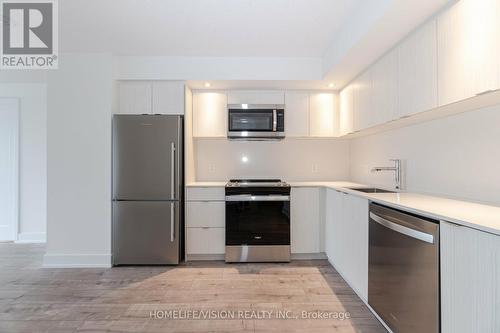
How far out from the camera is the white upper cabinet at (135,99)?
3455 millimetres

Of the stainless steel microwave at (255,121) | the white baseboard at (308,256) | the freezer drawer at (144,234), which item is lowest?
the white baseboard at (308,256)

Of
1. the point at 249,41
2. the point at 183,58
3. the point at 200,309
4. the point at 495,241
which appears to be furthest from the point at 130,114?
the point at 495,241

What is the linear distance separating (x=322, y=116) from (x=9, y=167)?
4613 mm

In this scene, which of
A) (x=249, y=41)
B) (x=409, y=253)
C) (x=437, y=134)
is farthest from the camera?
(x=249, y=41)

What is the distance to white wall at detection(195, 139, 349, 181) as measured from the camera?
402 centimetres

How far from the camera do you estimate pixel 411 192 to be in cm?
260

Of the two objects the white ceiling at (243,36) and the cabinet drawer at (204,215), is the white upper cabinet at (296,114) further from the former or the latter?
the cabinet drawer at (204,215)

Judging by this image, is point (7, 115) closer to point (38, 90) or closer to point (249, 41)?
point (38, 90)

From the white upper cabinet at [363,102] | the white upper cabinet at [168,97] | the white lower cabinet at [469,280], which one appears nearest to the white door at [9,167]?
the white upper cabinet at [168,97]

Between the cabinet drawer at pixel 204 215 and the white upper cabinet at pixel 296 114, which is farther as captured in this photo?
the white upper cabinet at pixel 296 114

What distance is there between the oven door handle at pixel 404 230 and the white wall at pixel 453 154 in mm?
607

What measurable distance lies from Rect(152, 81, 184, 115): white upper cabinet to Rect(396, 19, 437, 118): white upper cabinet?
2.31 meters

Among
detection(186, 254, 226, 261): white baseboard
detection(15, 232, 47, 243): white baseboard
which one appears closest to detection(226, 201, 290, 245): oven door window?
detection(186, 254, 226, 261): white baseboard

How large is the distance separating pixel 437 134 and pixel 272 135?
5.97 feet
